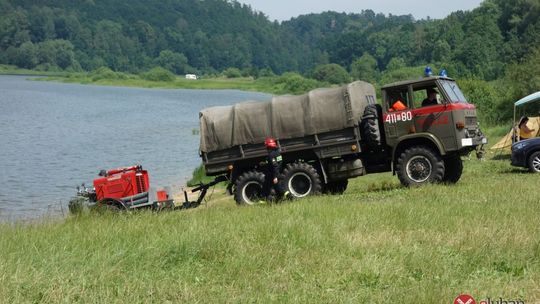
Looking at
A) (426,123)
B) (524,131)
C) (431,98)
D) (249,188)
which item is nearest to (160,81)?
(524,131)

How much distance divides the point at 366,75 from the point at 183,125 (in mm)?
117255

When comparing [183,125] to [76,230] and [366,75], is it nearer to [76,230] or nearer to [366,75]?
[76,230]

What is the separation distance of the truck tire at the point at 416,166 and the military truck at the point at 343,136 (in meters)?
0.02

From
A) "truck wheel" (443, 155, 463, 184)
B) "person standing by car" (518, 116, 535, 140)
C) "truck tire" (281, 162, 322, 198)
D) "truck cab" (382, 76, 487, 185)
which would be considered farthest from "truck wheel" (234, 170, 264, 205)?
"person standing by car" (518, 116, 535, 140)

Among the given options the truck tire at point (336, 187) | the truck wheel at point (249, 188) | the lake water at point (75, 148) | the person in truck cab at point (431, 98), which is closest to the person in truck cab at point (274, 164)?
the truck wheel at point (249, 188)

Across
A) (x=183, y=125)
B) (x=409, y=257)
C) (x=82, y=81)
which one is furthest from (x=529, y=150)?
(x=82, y=81)

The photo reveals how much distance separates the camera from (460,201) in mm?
12508

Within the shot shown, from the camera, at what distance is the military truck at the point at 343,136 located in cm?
1581

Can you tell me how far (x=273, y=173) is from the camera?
52.5 feet

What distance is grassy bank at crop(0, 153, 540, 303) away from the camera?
7242 millimetres

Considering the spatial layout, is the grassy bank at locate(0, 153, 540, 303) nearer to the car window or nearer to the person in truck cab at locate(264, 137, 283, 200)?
the person in truck cab at locate(264, 137, 283, 200)

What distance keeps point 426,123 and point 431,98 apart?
65 centimetres

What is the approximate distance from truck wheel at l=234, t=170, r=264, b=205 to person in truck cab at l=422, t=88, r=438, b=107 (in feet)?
13.9

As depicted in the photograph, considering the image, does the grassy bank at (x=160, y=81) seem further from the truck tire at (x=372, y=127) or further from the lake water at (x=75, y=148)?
the truck tire at (x=372, y=127)
